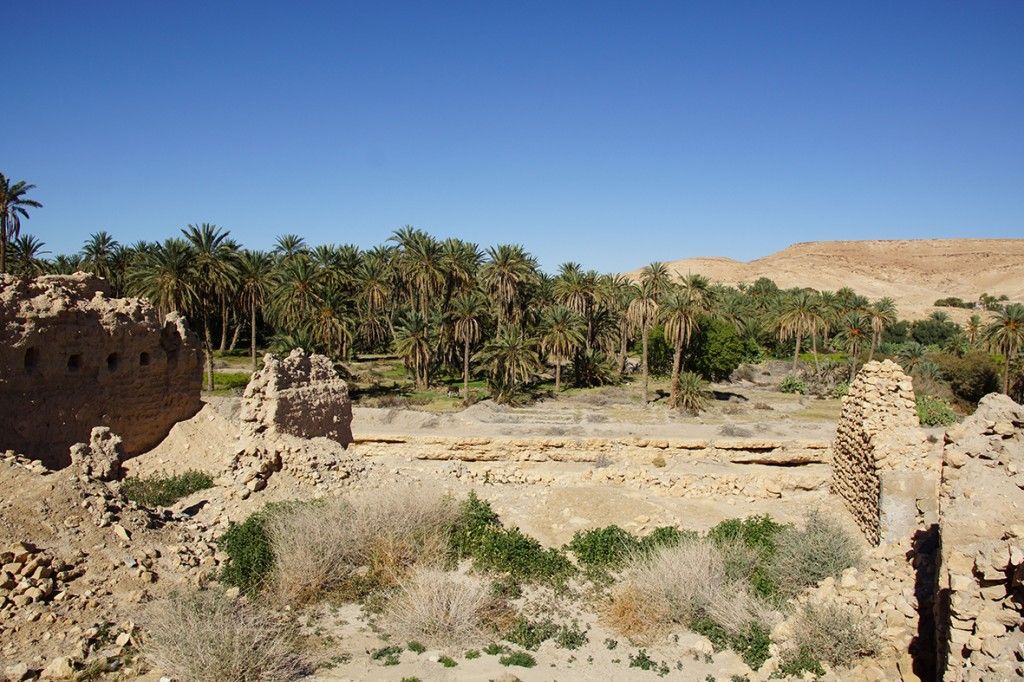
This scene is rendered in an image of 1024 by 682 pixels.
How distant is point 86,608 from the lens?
8641 mm

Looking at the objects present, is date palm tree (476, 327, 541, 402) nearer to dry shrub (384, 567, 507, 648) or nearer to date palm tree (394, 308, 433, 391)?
date palm tree (394, 308, 433, 391)

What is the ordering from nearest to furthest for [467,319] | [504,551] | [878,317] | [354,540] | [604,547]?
[354,540]
[504,551]
[604,547]
[467,319]
[878,317]

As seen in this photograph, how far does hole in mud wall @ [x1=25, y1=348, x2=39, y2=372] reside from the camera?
553 inches

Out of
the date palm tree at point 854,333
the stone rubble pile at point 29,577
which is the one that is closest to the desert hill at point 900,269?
the date palm tree at point 854,333

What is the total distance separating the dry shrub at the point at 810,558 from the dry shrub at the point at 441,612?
14.4 ft

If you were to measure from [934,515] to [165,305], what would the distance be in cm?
3346

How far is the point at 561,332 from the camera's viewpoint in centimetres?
3862

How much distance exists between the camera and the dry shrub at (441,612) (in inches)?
346

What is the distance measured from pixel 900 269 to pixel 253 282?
13237 centimetres

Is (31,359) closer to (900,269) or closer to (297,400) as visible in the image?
(297,400)

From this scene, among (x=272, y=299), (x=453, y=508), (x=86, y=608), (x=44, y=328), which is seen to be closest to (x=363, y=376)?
(x=272, y=299)

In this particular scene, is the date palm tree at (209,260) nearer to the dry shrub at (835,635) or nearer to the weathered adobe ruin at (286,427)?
the weathered adobe ruin at (286,427)

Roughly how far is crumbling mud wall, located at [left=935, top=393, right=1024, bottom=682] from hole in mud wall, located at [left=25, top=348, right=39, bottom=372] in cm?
1626

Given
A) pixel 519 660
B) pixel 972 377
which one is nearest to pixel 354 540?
pixel 519 660
